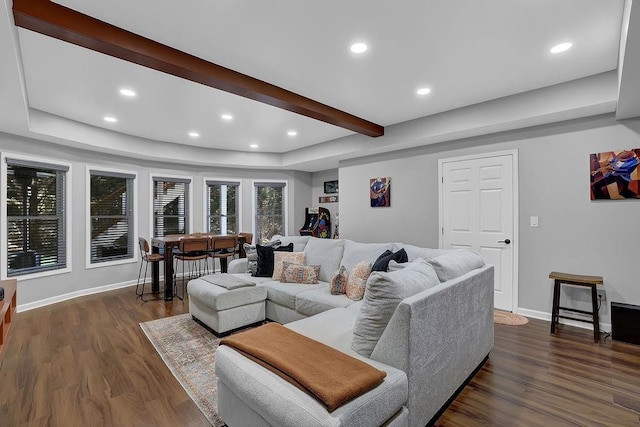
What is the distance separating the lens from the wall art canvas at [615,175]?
3167 mm

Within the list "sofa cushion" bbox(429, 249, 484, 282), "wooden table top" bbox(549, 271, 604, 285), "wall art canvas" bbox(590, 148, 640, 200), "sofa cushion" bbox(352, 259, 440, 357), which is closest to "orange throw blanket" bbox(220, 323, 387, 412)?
"sofa cushion" bbox(352, 259, 440, 357)

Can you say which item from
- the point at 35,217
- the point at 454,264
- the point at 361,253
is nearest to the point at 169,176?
the point at 35,217

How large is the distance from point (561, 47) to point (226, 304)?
3828 millimetres

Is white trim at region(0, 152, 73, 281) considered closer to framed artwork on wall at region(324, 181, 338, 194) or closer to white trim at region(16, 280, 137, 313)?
white trim at region(16, 280, 137, 313)

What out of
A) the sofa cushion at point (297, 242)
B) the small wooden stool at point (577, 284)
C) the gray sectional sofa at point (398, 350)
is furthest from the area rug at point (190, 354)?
the small wooden stool at point (577, 284)

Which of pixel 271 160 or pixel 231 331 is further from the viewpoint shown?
pixel 271 160

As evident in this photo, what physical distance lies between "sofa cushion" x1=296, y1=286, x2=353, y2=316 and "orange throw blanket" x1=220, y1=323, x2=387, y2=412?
3.30 feet

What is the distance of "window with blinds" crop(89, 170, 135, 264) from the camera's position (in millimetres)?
5281

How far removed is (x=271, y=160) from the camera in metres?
6.88

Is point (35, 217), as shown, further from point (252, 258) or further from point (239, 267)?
point (252, 258)

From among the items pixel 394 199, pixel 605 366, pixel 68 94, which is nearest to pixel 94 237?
pixel 68 94

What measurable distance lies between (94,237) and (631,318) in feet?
24.0

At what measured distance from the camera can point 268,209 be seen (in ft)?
25.0

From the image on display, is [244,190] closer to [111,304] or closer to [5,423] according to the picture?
[111,304]
